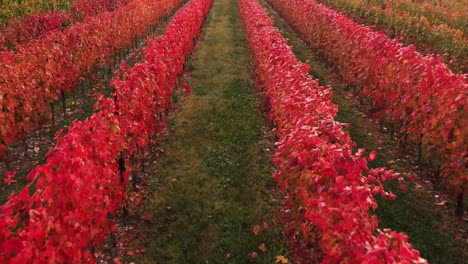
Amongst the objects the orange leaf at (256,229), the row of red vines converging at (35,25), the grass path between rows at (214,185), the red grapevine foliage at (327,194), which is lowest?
the grass path between rows at (214,185)

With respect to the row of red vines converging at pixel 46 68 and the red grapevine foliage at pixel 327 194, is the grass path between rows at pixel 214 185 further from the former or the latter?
the row of red vines converging at pixel 46 68

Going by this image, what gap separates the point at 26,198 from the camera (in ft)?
12.7

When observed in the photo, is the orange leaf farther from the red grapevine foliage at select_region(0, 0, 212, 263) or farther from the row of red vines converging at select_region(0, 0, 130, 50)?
the row of red vines converging at select_region(0, 0, 130, 50)

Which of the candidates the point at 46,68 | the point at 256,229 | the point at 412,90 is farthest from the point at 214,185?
the point at 46,68

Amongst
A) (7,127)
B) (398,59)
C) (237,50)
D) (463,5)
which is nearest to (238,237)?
(7,127)

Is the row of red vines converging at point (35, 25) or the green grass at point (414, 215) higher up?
the row of red vines converging at point (35, 25)

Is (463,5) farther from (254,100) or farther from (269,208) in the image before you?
(269,208)

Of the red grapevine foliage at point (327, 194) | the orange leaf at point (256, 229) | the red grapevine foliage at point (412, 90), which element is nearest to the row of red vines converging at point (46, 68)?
the orange leaf at point (256, 229)

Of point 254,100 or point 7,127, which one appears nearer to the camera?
point 7,127

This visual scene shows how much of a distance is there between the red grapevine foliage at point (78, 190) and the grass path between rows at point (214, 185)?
A: 1.09m

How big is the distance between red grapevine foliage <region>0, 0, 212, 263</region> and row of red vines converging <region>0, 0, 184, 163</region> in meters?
1.86

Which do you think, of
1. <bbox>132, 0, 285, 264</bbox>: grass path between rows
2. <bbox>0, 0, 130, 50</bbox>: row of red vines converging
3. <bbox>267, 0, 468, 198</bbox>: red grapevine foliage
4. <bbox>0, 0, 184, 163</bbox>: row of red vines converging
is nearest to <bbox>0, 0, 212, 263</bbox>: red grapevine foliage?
<bbox>132, 0, 285, 264</bbox>: grass path between rows

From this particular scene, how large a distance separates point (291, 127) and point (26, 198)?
4.30m

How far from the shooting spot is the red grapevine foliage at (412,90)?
6805 mm
